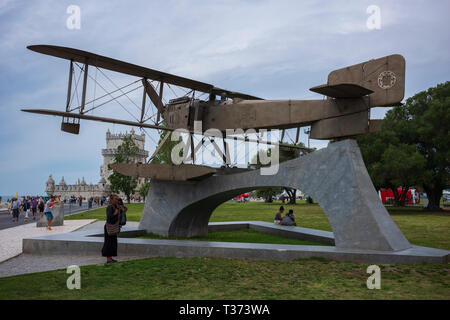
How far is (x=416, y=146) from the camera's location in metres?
35.6

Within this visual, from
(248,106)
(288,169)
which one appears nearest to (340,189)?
(288,169)

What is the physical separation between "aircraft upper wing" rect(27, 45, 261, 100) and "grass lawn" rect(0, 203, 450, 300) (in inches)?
283

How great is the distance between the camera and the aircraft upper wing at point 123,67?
40.2ft

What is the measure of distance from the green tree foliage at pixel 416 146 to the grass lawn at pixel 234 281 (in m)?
26.2

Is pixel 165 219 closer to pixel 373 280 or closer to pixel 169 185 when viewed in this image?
pixel 169 185

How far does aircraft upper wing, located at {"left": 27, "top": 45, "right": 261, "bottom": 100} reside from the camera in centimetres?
1224

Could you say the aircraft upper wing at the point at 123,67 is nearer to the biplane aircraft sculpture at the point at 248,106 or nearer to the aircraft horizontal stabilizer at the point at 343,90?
the biplane aircraft sculpture at the point at 248,106

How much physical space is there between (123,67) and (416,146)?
31460mm

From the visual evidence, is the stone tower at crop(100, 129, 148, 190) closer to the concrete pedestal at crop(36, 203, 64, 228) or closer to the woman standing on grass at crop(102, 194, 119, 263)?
the concrete pedestal at crop(36, 203, 64, 228)

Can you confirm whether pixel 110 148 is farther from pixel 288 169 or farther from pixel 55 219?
pixel 288 169

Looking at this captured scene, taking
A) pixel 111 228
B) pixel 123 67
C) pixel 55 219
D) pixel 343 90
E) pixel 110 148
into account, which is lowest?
pixel 55 219
